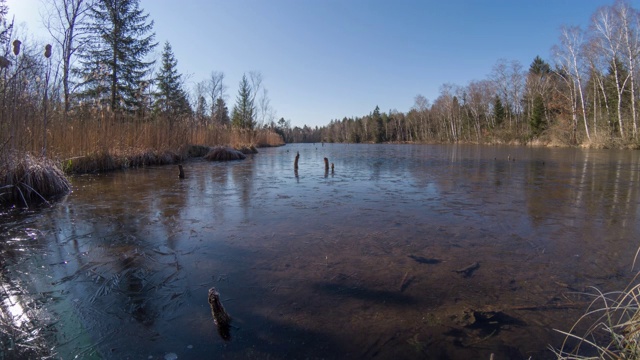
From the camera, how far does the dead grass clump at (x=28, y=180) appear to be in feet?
18.7

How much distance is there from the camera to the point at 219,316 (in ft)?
6.43

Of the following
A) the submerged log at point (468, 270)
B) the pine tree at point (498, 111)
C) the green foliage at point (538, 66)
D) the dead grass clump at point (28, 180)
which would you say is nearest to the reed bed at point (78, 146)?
the dead grass clump at point (28, 180)

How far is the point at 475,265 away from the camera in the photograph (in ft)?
9.86

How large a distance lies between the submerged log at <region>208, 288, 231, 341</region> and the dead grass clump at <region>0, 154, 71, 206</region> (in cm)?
580

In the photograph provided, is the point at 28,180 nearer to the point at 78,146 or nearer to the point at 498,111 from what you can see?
the point at 78,146

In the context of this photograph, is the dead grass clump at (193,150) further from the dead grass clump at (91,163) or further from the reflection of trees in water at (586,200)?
the reflection of trees in water at (586,200)

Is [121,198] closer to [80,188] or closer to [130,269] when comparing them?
[80,188]

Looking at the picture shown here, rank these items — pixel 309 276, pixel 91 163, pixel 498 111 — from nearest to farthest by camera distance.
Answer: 1. pixel 309 276
2. pixel 91 163
3. pixel 498 111

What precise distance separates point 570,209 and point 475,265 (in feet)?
11.8

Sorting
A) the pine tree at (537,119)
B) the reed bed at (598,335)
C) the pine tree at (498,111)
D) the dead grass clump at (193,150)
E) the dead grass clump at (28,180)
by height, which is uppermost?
the pine tree at (498,111)

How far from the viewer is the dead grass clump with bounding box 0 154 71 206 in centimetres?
570

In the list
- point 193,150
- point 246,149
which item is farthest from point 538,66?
point 193,150

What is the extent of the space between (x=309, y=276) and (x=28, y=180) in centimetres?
675

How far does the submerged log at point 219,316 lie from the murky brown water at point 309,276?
1.9 inches
